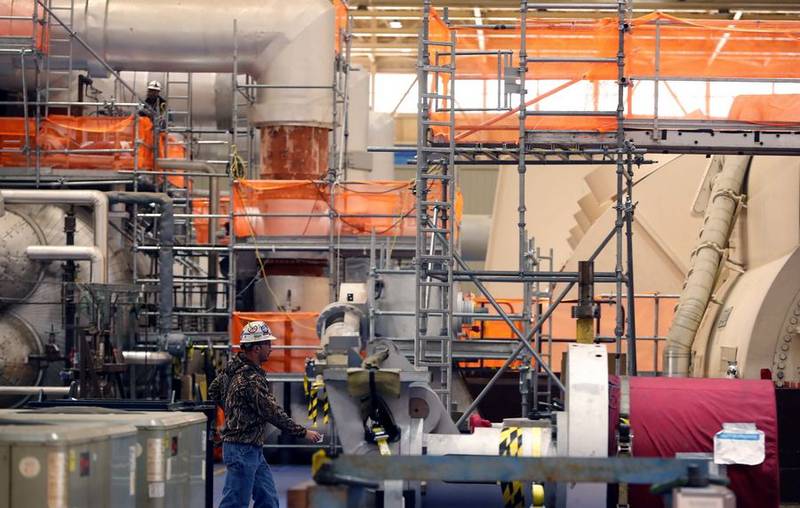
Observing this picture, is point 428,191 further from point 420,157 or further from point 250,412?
point 250,412

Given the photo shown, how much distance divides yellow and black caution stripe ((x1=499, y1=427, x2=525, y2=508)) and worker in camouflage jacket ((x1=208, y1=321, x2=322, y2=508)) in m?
1.87

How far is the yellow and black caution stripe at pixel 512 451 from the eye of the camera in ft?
33.3

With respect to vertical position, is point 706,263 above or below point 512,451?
above

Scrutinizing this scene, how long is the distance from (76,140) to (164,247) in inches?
80.5

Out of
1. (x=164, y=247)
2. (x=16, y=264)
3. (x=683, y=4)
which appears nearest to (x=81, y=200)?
(x=16, y=264)

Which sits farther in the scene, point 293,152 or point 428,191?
point 293,152

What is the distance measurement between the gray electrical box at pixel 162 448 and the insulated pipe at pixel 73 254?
7714mm

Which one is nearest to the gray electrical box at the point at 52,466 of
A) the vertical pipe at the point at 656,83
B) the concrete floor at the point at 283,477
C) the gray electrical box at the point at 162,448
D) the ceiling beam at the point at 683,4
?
the gray electrical box at the point at 162,448

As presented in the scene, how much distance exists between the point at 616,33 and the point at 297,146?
21.6ft

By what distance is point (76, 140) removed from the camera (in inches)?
810

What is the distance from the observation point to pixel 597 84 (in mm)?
15195

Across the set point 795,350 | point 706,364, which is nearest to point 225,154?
point 706,364

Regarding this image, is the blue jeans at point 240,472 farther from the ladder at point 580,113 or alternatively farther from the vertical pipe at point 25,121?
the vertical pipe at point 25,121

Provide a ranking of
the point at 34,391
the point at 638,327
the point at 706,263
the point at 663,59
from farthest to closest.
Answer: the point at 638,327 < the point at 706,263 < the point at 34,391 < the point at 663,59
